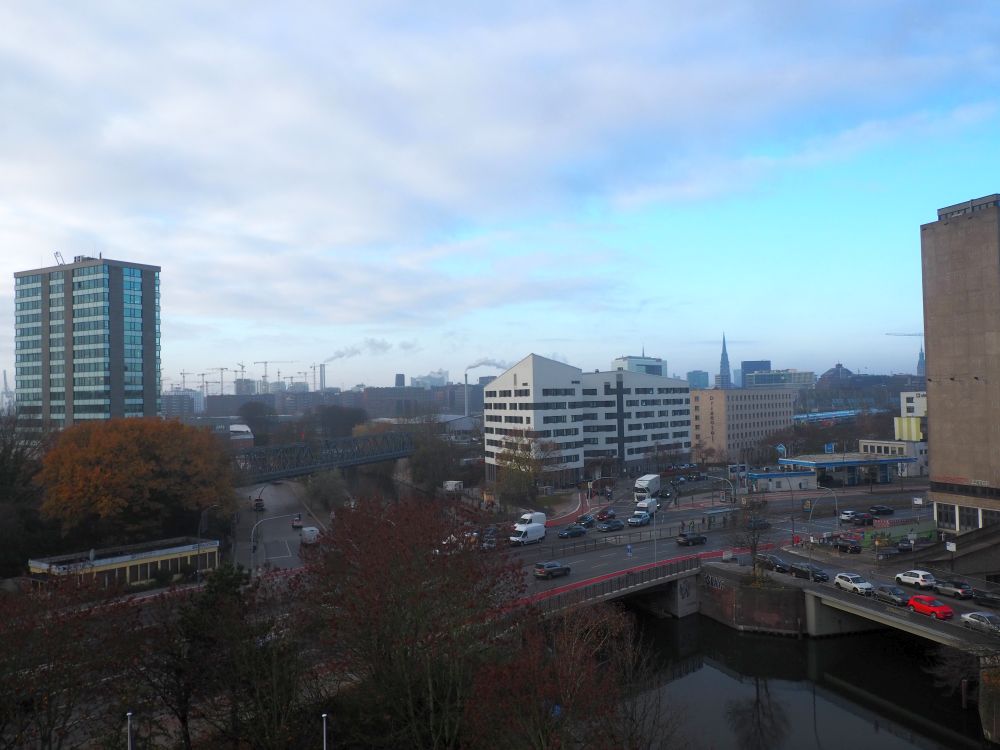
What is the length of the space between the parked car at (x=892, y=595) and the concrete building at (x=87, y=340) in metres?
47.8

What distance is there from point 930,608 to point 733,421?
48176 millimetres

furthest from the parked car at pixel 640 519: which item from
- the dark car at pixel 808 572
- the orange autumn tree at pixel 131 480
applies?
the orange autumn tree at pixel 131 480

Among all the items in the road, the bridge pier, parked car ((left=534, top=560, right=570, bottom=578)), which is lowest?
the bridge pier

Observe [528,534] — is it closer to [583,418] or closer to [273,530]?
[273,530]

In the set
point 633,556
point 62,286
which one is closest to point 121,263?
point 62,286

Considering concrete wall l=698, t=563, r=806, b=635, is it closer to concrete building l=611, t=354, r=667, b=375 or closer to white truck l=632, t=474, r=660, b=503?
white truck l=632, t=474, r=660, b=503

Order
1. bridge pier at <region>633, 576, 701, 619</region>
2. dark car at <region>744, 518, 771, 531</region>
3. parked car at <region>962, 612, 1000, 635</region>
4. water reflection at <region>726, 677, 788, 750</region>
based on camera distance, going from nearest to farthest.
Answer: water reflection at <region>726, 677, 788, 750</region> → parked car at <region>962, 612, 1000, 635</region> → bridge pier at <region>633, 576, 701, 619</region> → dark car at <region>744, 518, 771, 531</region>

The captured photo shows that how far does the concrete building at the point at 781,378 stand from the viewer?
496 ft

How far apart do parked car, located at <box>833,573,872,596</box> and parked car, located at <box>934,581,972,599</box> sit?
2026 millimetres

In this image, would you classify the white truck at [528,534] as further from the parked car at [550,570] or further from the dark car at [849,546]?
the dark car at [849,546]

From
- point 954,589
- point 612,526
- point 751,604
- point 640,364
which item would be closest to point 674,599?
point 751,604

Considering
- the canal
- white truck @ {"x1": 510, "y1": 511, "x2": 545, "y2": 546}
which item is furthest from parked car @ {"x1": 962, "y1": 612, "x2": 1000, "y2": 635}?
white truck @ {"x1": 510, "y1": 511, "x2": 545, "y2": 546}

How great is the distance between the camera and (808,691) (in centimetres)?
1855

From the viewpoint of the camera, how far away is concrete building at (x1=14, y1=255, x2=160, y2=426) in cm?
5053
